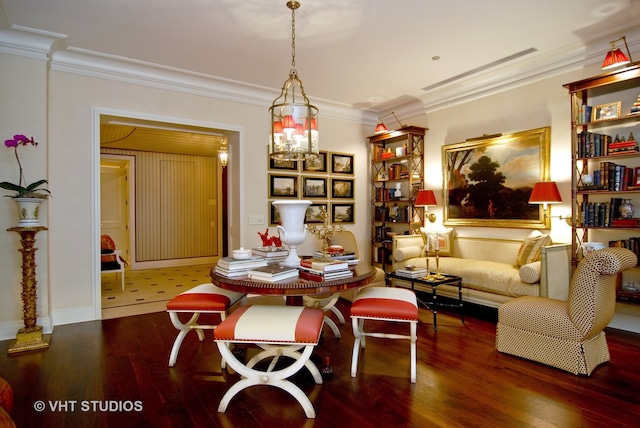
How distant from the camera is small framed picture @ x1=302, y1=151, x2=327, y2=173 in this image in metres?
5.42

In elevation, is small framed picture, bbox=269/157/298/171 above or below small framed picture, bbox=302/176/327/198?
above

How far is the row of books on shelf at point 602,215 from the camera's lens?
10.9ft

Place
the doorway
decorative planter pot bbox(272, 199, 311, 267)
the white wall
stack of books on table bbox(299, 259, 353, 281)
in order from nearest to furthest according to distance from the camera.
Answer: stack of books on table bbox(299, 259, 353, 281), decorative planter pot bbox(272, 199, 311, 267), the white wall, the doorway

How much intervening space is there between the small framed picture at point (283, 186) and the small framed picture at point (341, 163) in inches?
27.8

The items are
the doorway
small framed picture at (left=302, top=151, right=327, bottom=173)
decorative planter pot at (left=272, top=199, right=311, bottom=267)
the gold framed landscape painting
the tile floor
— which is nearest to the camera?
decorative planter pot at (left=272, top=199, right=311, bottom=267)

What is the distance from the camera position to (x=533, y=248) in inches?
150

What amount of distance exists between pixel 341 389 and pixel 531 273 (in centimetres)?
228

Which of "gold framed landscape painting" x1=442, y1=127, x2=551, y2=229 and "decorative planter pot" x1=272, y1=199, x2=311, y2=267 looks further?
"gold framed landscape painting" x1=442, y1=127, x2=551, y2=229

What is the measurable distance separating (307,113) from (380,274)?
2.44 meters

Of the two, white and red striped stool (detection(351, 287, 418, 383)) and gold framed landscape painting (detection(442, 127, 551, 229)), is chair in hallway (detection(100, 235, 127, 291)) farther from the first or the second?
gold framed landscape painting (detection(442, 127, 551, 229))

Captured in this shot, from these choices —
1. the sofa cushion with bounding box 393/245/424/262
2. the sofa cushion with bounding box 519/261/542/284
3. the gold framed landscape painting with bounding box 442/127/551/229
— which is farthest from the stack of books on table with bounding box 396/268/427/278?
the gold framed landscape painting with bounding box 442/127/551/229

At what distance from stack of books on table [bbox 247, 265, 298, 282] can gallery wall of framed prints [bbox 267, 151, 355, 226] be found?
2.64 m

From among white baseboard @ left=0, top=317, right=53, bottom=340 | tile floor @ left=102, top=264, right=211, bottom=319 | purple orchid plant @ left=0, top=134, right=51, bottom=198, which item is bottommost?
tile floor @ left=102, top=264, right=211, bottom=319

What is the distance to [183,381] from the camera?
97.7 inches
